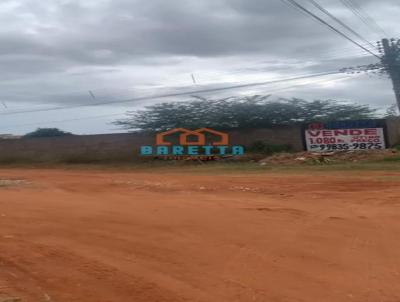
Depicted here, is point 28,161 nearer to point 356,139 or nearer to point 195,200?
point 356,139

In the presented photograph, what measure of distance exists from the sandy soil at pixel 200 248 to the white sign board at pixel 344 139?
1698cm

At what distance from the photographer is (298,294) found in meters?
5.29

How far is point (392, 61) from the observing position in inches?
1302

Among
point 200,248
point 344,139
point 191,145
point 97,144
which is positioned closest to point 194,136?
point 191,145

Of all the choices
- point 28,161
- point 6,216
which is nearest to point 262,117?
point 28,161

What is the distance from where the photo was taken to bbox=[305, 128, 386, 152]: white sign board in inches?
1101

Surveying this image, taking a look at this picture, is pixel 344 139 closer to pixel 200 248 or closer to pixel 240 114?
pixel 240 114

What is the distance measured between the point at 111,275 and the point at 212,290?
1.11 m

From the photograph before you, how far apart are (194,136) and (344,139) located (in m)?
8.75

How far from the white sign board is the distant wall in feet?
2.83

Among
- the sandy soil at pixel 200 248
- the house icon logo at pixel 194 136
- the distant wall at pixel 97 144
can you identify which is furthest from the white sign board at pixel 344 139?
the sandy soil at pixel 200 248

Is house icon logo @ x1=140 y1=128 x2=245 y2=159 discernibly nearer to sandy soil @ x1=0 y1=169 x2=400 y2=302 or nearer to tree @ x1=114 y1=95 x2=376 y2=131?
tree @ x1=114 y1=95 x2=376 y2=131

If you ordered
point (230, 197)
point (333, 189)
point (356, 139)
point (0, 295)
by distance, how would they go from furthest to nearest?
point (356, 139) → point (333, 189) → point (230, 197) → point (0, 295)

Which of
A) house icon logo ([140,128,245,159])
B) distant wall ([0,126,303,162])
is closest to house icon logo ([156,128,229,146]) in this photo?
Result: house icon logo ([140,128,245,159])
